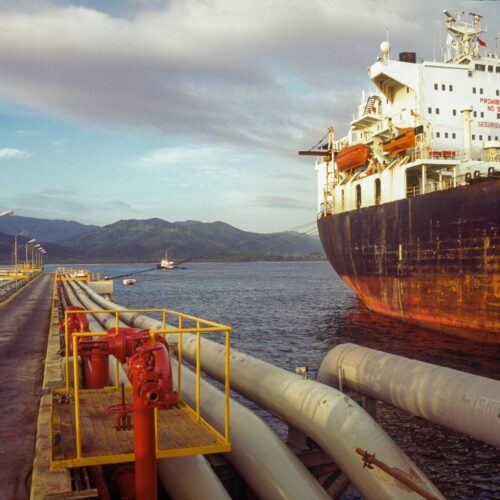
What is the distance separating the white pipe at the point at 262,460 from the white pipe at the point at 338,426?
0.64 meters

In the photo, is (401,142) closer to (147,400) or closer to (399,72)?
(399,72)

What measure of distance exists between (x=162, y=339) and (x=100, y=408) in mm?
1750

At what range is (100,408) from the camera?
8.08 meters

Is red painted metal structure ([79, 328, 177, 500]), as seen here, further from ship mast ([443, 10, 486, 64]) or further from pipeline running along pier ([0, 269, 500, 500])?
ship mast ([443, 10, 486, 64])

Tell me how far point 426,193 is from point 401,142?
6.44 metres

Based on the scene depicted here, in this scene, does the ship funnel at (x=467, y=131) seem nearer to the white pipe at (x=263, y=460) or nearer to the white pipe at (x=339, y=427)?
the white pipe at (x=339, y=427)

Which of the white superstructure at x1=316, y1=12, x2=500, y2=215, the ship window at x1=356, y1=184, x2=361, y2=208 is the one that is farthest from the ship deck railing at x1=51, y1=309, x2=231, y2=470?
the ship window at x1=356, y1=184, x2=361, y2=208

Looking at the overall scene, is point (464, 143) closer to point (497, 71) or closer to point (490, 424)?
point (497, 71)

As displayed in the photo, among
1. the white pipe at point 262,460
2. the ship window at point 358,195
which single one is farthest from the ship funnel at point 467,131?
the white pipe at point 262,460

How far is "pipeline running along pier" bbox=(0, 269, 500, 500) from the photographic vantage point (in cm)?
626

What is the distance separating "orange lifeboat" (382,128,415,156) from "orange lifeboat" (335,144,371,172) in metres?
2.66

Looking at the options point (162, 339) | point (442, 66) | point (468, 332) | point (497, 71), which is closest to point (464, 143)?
point (442, 66)

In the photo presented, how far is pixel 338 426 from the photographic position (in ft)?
28.3

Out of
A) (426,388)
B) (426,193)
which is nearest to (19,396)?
(426,388)
